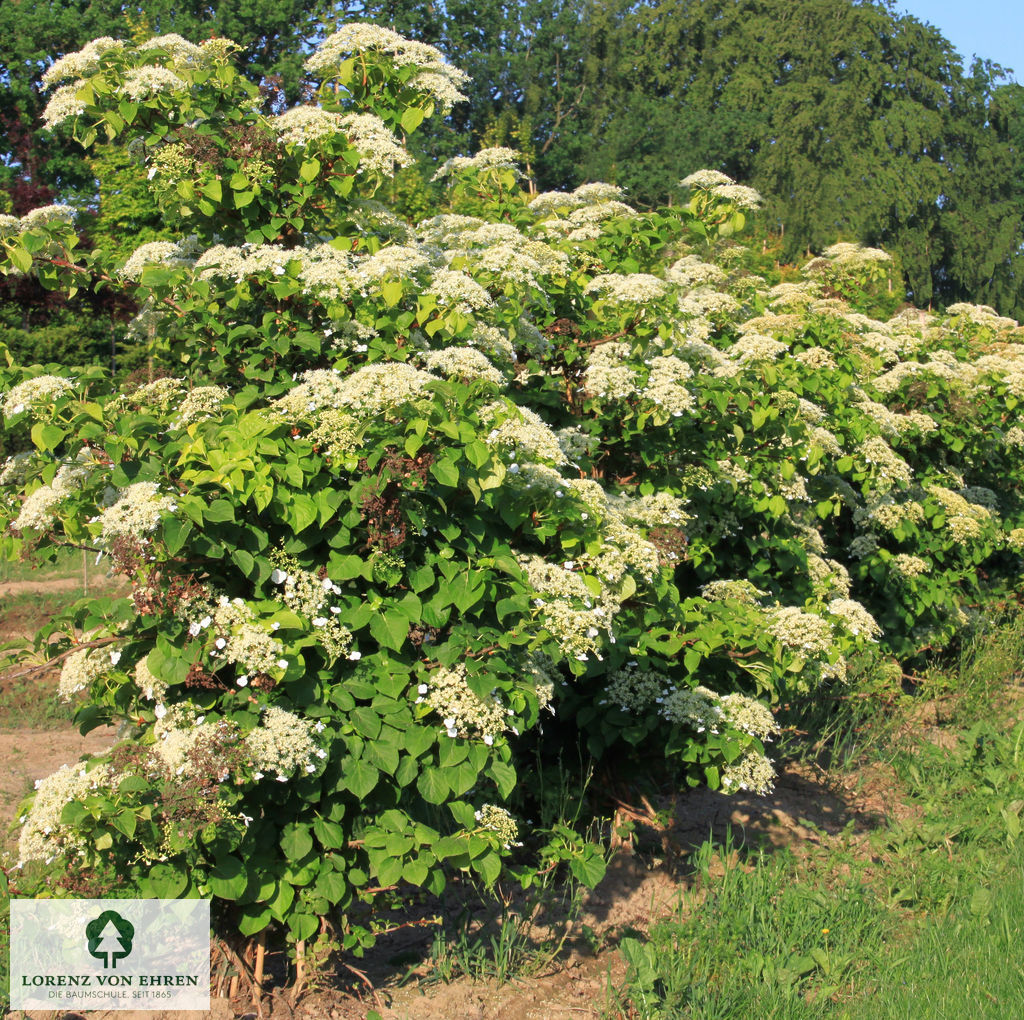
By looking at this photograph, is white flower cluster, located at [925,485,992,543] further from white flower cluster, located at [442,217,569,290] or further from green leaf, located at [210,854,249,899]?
green leaf, located at [210,854,249,899]

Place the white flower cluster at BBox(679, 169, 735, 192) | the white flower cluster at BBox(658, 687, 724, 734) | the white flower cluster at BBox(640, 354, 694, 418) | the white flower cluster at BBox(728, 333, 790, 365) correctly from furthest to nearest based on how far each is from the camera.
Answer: the white flower cluster at BBox(679, 169, 735, 192) → the white flower cluster at BBox(728, 333, 790, 365) → the white flower cluster at BBox(640, 354, 694, 418) → the white flower cluster at BBox(658, 687, 724, 734)

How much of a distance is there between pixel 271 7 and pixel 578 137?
15.6 m

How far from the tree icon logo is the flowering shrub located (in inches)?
5.3

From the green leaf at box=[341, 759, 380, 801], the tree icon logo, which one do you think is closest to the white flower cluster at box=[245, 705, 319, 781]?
the green leaf at box=[341, 759, 380, 801]

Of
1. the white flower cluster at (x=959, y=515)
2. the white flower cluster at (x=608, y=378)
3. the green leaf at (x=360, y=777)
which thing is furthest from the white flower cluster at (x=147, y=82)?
the white flower cluster at (x=959, y=515)

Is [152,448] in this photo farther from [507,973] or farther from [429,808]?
[507,973]

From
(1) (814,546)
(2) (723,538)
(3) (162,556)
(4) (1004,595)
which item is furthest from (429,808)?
(4) (1004,595)

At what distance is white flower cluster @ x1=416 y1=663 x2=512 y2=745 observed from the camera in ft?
8.80

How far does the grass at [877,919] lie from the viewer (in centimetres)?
310

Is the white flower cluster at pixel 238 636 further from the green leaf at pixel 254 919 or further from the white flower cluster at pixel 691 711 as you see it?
the white flower cluster at pixel 691 711

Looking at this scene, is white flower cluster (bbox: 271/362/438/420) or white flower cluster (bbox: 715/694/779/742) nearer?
white flower cluster (bbox: 271/362/438/420)

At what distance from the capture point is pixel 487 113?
42031 millimetres

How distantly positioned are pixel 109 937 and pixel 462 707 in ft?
4.12
